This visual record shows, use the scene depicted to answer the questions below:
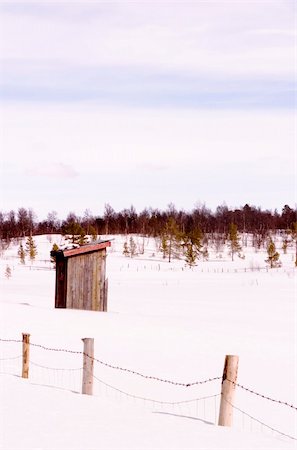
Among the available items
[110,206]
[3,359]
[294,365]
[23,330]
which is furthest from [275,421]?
[110,206]

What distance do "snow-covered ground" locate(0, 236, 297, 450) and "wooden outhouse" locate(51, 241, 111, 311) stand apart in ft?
5.71

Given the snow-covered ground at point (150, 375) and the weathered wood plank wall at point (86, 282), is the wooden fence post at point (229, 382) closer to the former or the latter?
the snow-covered ground at point (150, 375)

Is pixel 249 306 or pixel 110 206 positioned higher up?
pixel 110 206

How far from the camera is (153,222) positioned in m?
125

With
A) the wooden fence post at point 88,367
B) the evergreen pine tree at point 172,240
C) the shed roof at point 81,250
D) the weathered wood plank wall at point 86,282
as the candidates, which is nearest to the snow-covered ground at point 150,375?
the wooden fence post at point 88,367

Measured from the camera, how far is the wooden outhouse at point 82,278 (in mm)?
27219

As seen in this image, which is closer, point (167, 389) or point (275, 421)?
point (275, 421)

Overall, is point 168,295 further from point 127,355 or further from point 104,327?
point 127,355

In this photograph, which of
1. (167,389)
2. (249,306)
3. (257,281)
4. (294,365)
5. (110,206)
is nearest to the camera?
(167,389)

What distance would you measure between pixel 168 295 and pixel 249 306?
359 inches

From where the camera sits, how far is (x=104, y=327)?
21.3 metres

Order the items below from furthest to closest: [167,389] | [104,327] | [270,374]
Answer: [104,327] → [270,374] → [167,389]

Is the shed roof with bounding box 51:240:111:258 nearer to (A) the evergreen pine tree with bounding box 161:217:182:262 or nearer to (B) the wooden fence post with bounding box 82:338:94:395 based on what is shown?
(B) the wooden fence post with bounding box 82:338:94:395

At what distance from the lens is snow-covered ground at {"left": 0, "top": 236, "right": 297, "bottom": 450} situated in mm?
8695
